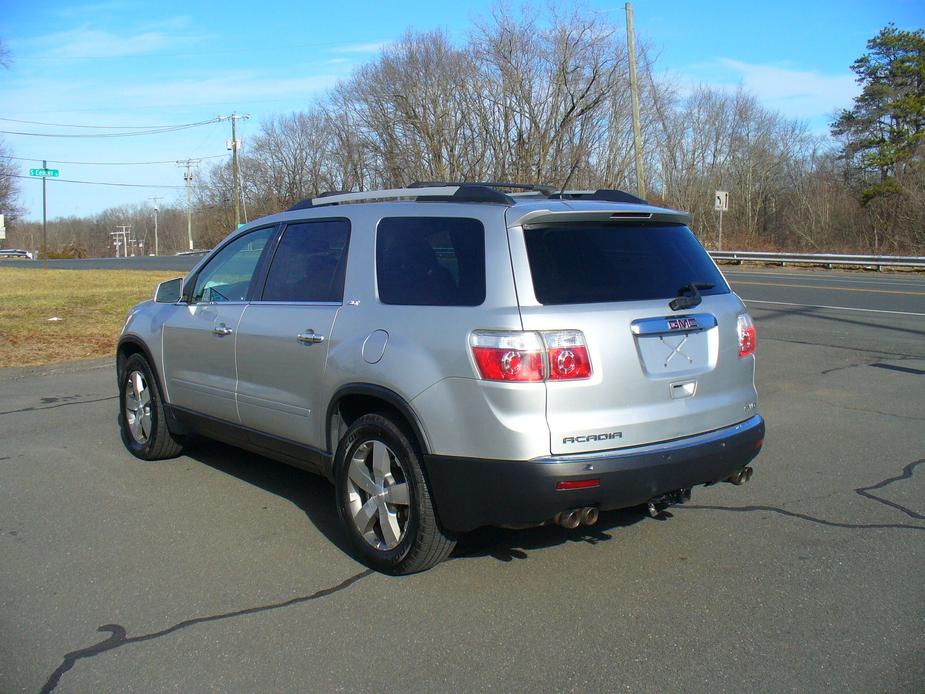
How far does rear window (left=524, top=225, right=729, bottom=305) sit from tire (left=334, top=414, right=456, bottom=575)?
1.05 m

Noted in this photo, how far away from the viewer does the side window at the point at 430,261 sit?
13.5 feet

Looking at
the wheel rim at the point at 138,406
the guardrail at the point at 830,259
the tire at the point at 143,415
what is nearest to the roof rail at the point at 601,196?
the tire at the point at 143,415

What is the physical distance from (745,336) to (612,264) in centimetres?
93

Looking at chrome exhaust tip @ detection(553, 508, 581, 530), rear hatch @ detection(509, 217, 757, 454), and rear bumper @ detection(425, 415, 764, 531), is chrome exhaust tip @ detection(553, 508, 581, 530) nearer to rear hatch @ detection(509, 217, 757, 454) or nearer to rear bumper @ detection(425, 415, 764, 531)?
rear bumper @ detection(425, 415, 764, 531)

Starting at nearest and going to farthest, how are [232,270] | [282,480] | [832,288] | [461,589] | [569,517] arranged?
1. [569,517]
2. [461,589]
3. [232,270]
4. [282,480]
5. [832,288]

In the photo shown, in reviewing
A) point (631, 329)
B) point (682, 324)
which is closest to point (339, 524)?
point (631, 329)

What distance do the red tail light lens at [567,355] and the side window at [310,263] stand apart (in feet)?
4.65

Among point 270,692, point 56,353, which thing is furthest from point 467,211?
point 56,353

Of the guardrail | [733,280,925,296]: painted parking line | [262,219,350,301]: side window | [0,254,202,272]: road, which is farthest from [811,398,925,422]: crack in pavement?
[0,254,202,272]: road

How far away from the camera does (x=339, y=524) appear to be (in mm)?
5191

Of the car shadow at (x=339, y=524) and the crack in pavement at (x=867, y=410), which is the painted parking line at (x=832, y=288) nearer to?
the crack in pavement at (x=867, y=410)

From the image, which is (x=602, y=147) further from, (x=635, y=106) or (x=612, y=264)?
(x=612, y=264)

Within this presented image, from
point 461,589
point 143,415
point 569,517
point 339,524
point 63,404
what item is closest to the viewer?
point 569,517

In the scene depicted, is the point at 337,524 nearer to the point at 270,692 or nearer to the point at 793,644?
the point at 270,692
